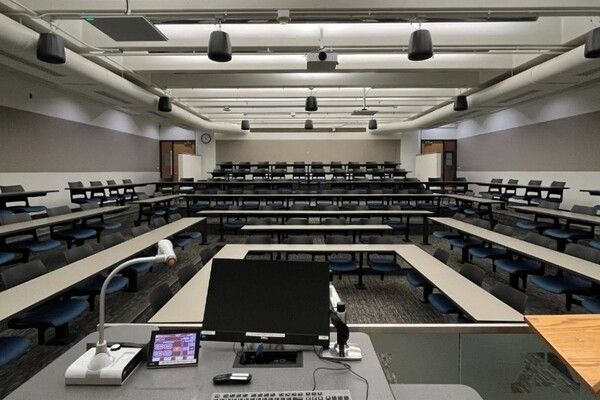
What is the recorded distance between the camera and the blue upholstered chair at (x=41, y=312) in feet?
9.55

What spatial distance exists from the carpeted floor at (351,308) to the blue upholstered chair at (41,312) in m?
0.24

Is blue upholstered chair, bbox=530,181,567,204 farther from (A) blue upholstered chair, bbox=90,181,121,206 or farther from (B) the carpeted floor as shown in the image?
(A) blue upholstered chair, bbox=90,181,121,206

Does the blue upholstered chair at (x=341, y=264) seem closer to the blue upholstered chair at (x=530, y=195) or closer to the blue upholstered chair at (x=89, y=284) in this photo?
the blue upholstered chair at (x=89, y=284)

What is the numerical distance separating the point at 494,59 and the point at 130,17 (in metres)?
7.47

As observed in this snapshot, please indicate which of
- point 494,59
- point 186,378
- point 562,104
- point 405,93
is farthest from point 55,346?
point 562,104

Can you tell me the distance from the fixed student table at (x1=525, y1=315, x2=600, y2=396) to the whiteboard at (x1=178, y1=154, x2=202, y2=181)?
15.2 meters

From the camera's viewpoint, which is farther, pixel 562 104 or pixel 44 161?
pixel 562 104

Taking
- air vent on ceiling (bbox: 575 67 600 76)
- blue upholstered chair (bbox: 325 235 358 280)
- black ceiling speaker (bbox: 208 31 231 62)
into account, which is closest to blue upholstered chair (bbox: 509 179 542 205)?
air vent on ceiling (bbox: 575 67 600 76)

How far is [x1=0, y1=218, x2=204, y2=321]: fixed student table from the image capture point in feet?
8.16

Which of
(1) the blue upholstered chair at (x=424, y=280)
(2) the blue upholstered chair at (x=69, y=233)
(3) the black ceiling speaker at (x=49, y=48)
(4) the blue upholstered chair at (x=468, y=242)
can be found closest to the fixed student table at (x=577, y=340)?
(1) the blue upholstered chair at (x=424, y=280)

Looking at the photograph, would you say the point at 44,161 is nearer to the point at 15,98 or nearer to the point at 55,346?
the point at 15,98

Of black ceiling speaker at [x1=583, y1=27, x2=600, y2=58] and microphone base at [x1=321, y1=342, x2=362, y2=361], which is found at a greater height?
black ceiling speaker at [x1=583, y1=27, x2=600, y2=58]

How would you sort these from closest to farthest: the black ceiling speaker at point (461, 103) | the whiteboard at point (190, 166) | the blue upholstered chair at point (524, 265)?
the blue upholstered chair at point (524, 265) < the black ceiling speaker at point (461, 103) < the whiteboard at point (190, 166)

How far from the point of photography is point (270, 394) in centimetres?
124
